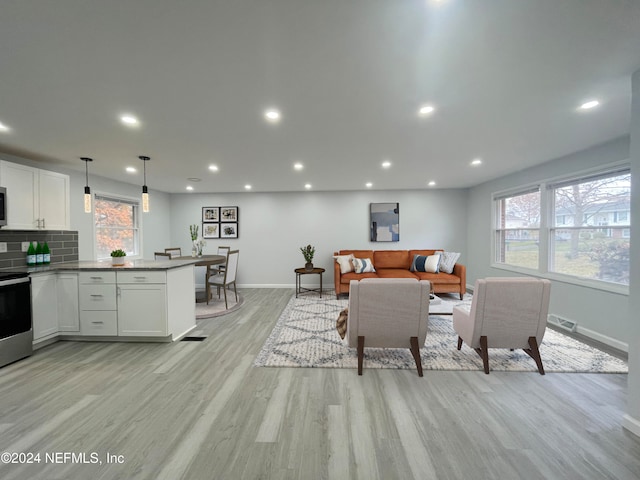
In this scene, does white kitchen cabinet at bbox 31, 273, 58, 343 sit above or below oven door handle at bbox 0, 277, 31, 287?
below

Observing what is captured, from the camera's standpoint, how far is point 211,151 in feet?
10.4

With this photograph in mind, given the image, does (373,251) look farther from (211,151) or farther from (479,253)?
(211,151)

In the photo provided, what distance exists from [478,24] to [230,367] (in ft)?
10.2

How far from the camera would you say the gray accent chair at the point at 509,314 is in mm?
2244

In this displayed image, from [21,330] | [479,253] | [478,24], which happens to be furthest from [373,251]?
[21,330]

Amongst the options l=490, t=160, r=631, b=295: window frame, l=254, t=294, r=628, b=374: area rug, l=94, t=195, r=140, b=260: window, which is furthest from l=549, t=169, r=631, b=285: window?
l=94, t=195, r=140, b=260: window

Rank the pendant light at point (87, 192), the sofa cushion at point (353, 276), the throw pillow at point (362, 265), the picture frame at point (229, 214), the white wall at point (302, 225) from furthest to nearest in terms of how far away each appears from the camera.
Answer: the picture frame at point (229, 214) → the white wall at point (302, 225) → the throw pillow at point (362, 265) → the sofa cushion at point (353, 276) → the pendant light at point (87, 192)

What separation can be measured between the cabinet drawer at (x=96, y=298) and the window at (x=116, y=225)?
1768mm

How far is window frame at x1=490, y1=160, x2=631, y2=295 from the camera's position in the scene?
2.94 m

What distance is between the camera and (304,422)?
175 centimetres

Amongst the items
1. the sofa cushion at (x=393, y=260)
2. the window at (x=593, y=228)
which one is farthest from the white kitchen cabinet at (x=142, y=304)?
the window at (x=593, y=228)

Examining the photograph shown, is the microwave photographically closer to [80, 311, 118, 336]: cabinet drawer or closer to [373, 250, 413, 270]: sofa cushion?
[80, 311, 118, 336]: cabinet drawer

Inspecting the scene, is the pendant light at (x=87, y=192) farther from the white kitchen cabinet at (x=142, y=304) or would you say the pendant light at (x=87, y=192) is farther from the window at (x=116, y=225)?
the white kitchen cabinet at (x=142, y=304)

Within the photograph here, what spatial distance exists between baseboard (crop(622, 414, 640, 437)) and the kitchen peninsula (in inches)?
160
